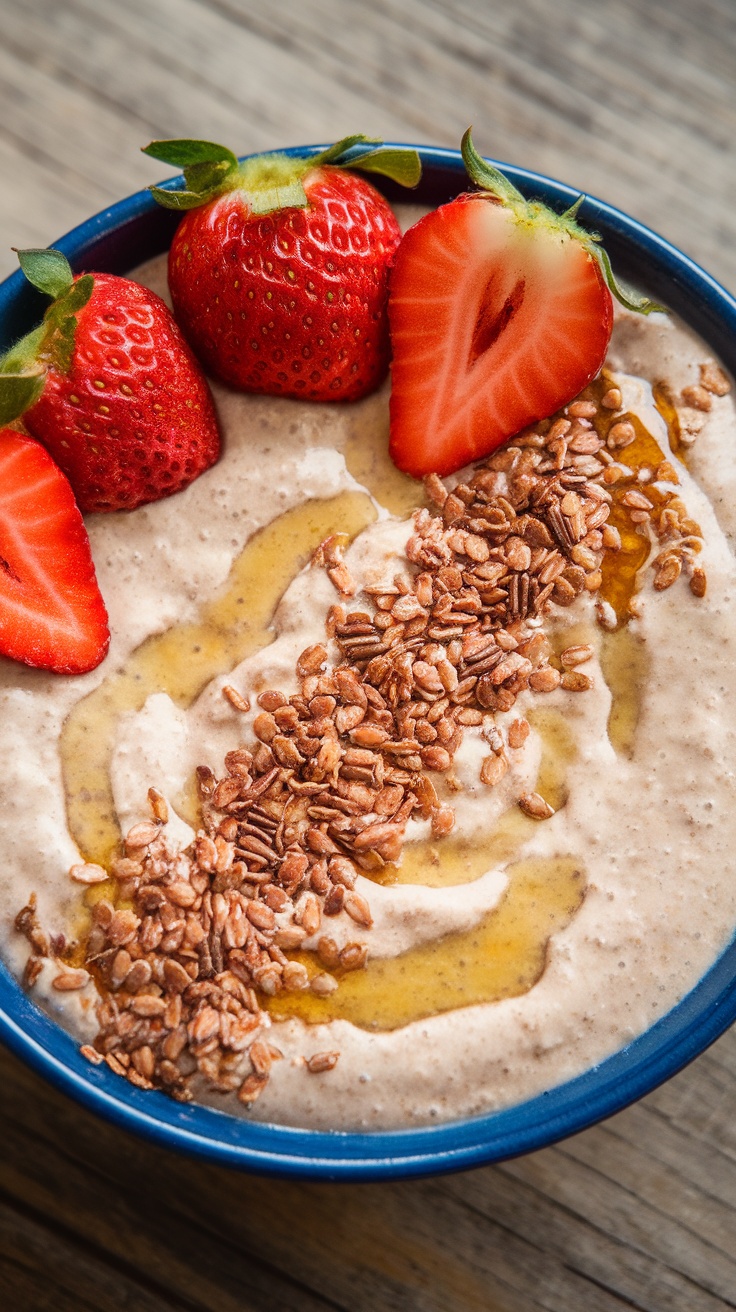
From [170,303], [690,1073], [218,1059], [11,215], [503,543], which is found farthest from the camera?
[11,215]

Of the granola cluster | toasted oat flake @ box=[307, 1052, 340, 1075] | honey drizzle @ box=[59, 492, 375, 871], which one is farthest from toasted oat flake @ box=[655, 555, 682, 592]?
toasted oat flake @ box=[307, 1052, 340, 1075]

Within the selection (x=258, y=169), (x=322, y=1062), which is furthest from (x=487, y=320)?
(x=322, y=1062)

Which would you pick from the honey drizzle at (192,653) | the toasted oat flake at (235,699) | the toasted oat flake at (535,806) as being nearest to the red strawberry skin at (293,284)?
the honey drizzle at (192,653)

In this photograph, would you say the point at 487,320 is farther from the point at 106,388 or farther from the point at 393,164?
the point at 106,388

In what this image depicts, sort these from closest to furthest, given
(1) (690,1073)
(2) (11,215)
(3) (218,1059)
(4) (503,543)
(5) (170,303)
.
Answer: (3) (218,1059) < (4) (503,543) < (5) (170,303) < (1) (690,1073) < (2) (11,215)

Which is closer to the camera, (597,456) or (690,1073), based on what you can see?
(597,456)

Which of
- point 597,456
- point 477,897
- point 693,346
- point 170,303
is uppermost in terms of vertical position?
point 693,346

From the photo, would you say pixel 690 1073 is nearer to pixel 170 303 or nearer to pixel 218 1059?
pixel 218 1059

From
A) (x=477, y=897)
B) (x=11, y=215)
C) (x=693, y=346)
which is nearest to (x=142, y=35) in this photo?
(x=11, y=215)

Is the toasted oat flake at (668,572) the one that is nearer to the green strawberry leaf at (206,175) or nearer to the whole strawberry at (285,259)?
the whole strawberry at (285,259)
